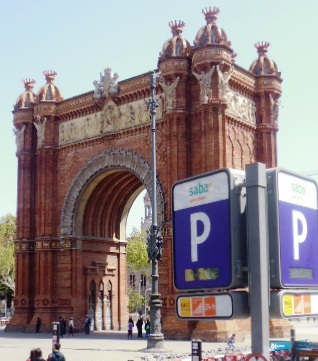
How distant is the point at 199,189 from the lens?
13.1ft

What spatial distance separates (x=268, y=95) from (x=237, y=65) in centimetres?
304

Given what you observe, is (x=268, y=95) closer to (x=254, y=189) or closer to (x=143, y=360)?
(x=143, y=360)

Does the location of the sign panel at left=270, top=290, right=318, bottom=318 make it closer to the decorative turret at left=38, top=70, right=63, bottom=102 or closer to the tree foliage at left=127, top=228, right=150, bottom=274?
the decorative turret at left=38, top=70, right=63, bottom=102

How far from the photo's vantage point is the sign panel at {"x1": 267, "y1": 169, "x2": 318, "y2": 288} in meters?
3.77

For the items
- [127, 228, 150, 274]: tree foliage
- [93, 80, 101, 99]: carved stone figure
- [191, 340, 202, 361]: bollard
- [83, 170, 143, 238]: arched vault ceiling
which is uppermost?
[93, 80, 101, 99]: carved stone figure

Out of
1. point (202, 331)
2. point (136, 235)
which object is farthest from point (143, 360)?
point (136, 235)

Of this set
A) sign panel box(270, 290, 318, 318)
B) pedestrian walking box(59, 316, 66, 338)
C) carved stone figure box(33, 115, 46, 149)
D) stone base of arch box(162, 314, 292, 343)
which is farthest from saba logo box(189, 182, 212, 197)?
carved stone figure box(33, 115, 46, 149)

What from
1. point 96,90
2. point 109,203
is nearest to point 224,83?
point 96,90

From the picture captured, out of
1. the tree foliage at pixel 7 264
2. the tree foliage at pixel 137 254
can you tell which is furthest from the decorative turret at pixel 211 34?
the tree foliage at pixel 7 264

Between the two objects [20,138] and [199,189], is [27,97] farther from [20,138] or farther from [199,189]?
[199,189]

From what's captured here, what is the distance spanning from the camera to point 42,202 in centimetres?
3866

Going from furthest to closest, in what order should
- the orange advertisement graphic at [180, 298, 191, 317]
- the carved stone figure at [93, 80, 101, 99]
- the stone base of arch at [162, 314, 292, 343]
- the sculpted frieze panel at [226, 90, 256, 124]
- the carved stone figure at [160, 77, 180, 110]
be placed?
the carved stone figure at [93, 80, 101, 99]
the sculpted frieze panel at [226, 90, 256, 124]
the carved stone figure at [160, 77, 180, 110]
the stone base of arch at [162, 314, 292, 343]
the orange advertisement graphic at [180, 298, 191, 317]

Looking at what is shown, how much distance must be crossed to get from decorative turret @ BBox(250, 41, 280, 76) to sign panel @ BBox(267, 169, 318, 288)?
3302cm

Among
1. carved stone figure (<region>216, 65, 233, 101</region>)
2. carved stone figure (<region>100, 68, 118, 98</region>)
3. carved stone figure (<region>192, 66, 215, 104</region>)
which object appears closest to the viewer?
carved stone figure (<region>192, 66, 215, 104</region>)
